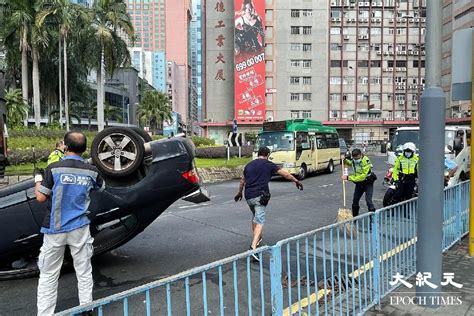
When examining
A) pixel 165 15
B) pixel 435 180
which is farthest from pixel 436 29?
pixel 165 15

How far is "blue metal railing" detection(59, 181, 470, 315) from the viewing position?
3.38 metres

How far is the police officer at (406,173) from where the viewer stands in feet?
28.9

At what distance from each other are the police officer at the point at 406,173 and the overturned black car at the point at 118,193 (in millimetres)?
5191

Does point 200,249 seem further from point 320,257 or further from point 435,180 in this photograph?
point 435,180

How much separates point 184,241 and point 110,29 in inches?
1132

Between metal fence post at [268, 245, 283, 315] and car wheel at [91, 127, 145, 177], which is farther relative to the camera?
car wheel at [91, 127, 145, 177]

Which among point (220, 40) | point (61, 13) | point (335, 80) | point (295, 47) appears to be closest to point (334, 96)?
point (335, 80)

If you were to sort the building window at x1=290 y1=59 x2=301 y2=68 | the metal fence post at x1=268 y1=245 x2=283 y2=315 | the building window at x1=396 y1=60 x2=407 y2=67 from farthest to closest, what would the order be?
the building window at x1=396 y1=60 x2=407 y2=67 < the building window at x1=290 y1=59 x2=301 y2=68 < the metal fence post at x1=268 y1=245 x2=283 y2=315

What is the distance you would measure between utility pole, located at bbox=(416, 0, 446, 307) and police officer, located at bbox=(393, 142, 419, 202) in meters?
5.12

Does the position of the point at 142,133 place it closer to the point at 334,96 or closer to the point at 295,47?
the point at 295,47

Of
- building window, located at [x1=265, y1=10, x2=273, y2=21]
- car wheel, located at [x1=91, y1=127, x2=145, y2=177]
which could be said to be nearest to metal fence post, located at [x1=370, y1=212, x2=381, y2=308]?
car wheel, located at [x1=91, y1=127, x2=145, y2=177]

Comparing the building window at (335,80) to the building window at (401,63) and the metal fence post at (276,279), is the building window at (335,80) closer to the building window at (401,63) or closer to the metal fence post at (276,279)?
the building window at (401,63)

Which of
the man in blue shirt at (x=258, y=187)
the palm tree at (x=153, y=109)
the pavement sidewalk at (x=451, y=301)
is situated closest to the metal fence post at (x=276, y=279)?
the pavement sidewalk at (x=451, y=301)

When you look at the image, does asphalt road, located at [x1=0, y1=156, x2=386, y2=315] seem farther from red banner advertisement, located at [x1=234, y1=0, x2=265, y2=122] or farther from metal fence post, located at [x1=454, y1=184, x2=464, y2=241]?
red banner advertisement, located at [x1=234, y1=0, x2=265, y2=122]
